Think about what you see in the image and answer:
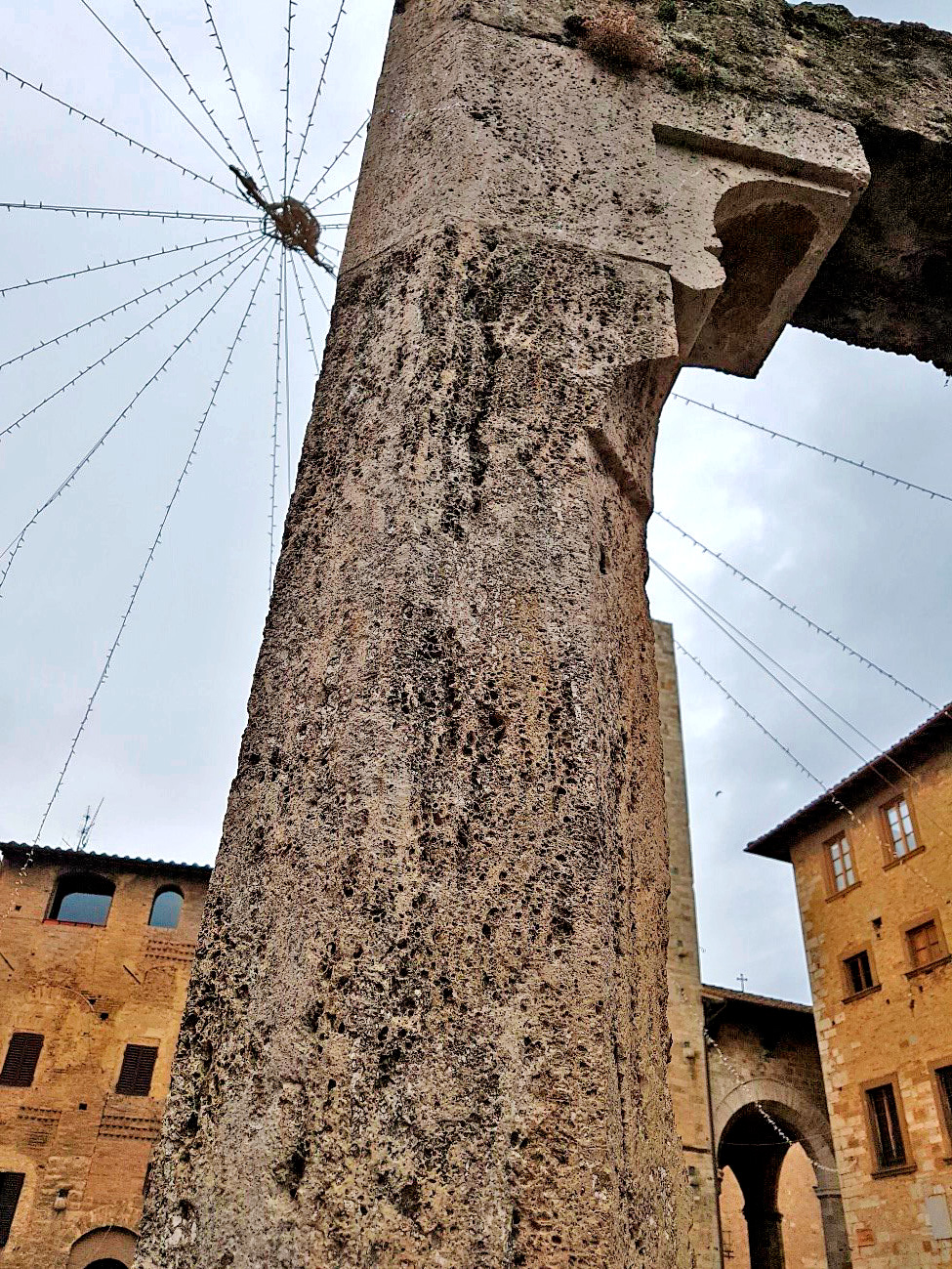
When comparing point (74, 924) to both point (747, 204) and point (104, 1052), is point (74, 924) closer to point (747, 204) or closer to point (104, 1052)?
point (104, 1052)

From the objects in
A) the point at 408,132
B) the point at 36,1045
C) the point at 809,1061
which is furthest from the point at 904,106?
the point at 36,1045

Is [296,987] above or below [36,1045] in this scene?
below

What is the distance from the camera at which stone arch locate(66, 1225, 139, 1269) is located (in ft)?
53.6

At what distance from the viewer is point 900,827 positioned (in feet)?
51.4

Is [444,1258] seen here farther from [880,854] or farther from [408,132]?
[880,854]

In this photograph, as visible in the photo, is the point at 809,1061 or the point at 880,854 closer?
the point at 880,854

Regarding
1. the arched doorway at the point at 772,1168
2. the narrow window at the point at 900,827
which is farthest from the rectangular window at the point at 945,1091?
the narrow window at the point at 900,827

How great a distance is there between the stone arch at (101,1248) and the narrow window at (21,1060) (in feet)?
9.11

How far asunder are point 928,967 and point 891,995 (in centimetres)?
98

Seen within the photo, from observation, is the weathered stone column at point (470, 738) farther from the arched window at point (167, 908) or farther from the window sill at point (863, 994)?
the arched window at point (167, 908)

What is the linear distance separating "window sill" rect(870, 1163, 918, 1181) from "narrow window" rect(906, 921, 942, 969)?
2732 mm

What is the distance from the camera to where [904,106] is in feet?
8.71

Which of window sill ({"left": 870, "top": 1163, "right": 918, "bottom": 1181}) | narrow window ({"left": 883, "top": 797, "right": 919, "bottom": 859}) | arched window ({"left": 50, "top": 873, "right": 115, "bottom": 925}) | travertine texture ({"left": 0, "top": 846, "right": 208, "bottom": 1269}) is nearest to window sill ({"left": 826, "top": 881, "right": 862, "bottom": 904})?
narrow window ({"left": 883, "top": 797, "right": 919, "bottom": 859})

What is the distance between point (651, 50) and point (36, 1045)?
1939cm
